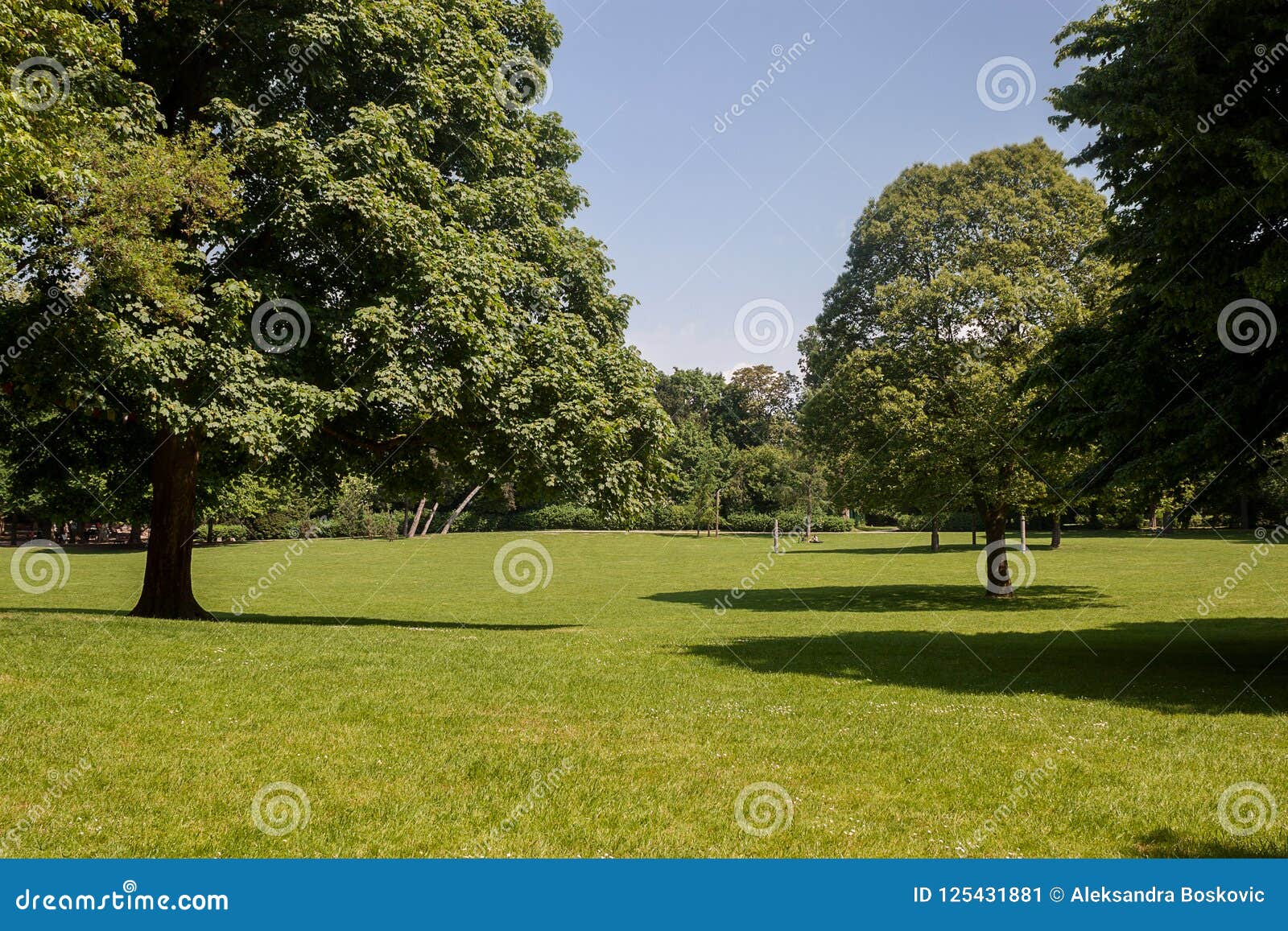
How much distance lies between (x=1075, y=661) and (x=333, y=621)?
1614cm

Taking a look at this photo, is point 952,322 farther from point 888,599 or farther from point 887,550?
point 887,550

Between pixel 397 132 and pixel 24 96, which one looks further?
pixel 397 132

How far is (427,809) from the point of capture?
6.85 m

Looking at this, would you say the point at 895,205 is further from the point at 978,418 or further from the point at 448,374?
the point at 448,374

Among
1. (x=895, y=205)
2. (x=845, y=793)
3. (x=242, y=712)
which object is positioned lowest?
(x=845, y=793)

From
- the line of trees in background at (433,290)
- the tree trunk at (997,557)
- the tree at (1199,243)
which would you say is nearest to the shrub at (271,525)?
the line of trees in background at (433,290)

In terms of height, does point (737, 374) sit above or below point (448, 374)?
above

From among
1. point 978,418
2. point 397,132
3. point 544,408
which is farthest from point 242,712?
point 978,418

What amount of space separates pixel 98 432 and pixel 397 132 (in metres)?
9.68

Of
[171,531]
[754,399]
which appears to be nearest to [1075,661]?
[171,531]

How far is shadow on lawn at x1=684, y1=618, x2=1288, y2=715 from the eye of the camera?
1259 cm

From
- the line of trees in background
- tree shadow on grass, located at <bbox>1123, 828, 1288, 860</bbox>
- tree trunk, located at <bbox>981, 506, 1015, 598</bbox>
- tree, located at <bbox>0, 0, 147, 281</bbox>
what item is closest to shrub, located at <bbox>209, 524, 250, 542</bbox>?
the line of trees in background

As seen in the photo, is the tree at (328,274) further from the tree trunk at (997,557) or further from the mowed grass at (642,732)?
the tree trunk at (997,557)

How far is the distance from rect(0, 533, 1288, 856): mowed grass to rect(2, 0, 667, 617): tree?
3.89 metres
